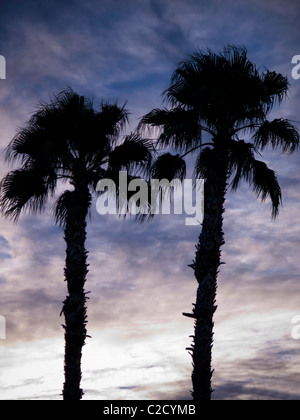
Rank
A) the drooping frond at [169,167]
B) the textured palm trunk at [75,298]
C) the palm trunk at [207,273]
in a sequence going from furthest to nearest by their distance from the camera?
the drooping frond at [169,167] < the textured palm trunk at [75,298] < the palm trunk at [207,273]

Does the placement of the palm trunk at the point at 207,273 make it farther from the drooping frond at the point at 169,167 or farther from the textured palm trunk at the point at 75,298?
the textured palm trunk at the point at 75,298

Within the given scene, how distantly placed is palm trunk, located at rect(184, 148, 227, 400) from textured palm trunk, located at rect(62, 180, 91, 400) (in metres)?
3.47

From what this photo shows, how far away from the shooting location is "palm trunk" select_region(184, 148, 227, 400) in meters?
15.2

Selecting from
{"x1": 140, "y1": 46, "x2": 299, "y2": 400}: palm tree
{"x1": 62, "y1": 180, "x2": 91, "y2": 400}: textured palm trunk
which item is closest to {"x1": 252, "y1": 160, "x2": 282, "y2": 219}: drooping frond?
{"x1": 140, "y1": 46, "x2": 299, "y2": 400}: palm tree

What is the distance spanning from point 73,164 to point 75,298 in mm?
4330

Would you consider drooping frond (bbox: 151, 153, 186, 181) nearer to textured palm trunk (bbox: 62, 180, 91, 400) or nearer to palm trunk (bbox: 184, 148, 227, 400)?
palm trunk (bbox: 184, 148, 227, 400)

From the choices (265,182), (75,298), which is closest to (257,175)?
(265,182)

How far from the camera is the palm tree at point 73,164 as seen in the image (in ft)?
54.4

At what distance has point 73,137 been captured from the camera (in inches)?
680

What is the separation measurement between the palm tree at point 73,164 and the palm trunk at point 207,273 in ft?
9.25

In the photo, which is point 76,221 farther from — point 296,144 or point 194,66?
point 296,144

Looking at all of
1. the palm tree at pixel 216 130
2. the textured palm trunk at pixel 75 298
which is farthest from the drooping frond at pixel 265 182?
the textured palm trunk at pixel 75 298
